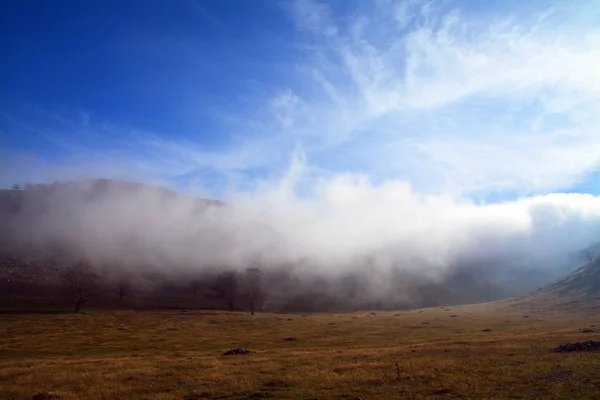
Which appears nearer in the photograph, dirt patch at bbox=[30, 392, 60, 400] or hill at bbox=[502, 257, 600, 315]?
dirt patch at bbox=[30, 392, 60, 400]

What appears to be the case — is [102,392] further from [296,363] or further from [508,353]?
[508,353]

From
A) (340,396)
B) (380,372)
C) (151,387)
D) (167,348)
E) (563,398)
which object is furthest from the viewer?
(167,348)

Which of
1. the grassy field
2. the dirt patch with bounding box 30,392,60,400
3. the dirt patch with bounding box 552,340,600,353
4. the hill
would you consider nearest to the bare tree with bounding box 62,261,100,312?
the grassy field

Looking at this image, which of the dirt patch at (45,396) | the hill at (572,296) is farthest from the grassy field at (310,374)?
the hill at (572,296)

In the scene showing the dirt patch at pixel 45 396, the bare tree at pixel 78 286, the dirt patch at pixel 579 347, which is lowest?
the dirt patch at pixel 45 396

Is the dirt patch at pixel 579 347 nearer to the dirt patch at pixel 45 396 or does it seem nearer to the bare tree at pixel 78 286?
the dirt patch at pixel 45 396

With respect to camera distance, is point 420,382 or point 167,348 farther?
point 167,348

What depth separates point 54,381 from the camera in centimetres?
3291

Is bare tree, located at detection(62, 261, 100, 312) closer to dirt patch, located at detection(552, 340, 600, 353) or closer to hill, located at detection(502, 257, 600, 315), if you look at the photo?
dirt patch, located at detection(552, 340, 600, 353)

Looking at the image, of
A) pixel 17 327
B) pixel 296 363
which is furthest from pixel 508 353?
pixel 17 327

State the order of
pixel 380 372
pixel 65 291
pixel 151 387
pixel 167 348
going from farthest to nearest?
pixel 65 291
pixel 167 348
pixel 380 372
pixel 151 387

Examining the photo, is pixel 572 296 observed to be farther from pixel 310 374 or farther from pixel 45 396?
pixel 45 396

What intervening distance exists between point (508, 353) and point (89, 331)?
78.2 metres

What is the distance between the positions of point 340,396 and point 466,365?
14.9 m
